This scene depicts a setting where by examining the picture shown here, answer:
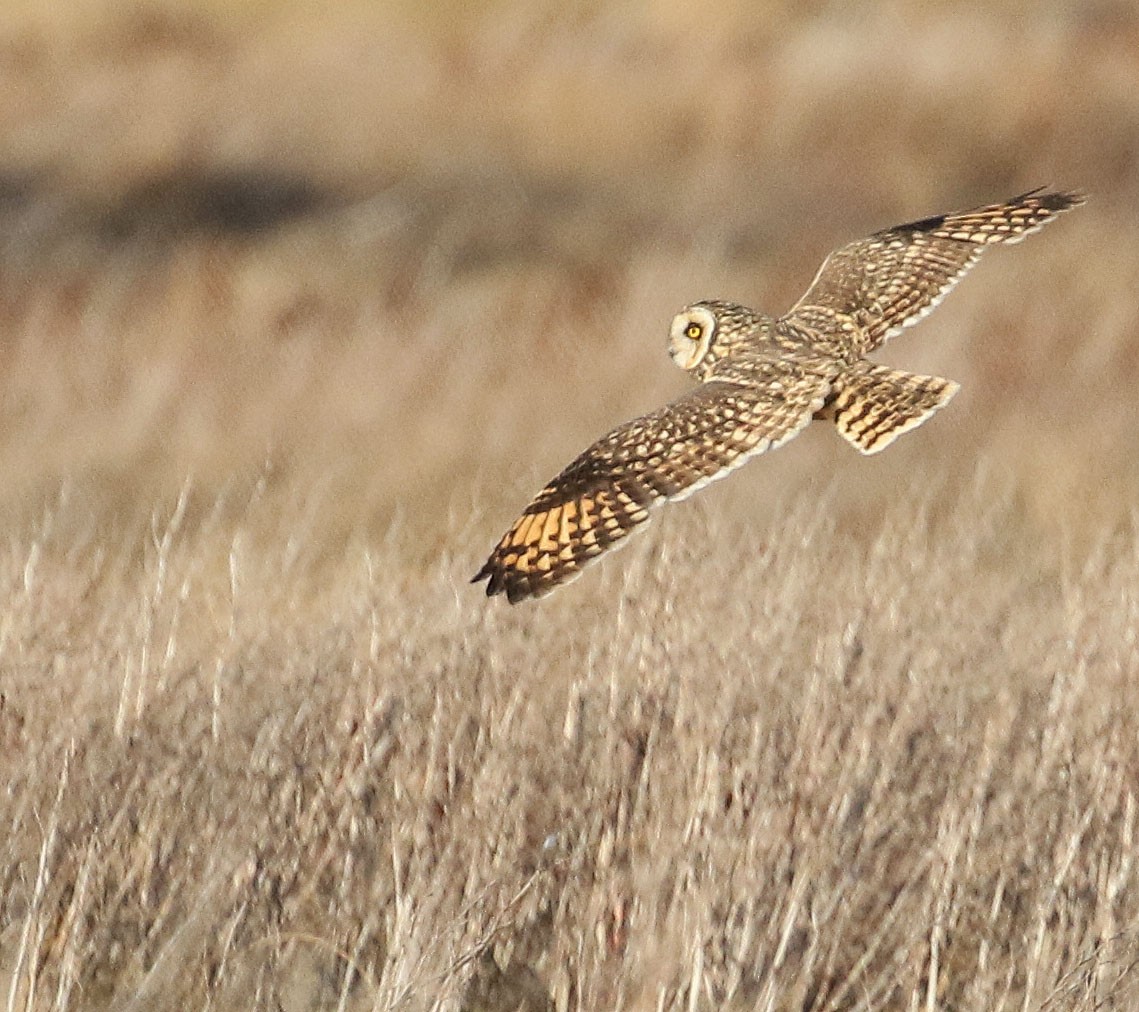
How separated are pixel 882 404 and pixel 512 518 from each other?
2.03 meters

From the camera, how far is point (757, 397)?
5047mm

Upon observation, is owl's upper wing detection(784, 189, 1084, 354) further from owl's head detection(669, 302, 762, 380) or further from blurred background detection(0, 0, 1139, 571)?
blurred background detection(0, 0, 1139, 571)

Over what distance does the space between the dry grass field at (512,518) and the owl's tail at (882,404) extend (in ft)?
0.68

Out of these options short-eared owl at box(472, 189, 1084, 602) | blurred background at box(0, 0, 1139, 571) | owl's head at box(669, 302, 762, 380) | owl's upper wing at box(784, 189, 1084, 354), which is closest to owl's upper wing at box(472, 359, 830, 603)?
short-eared owl at box(472, 189, 1084, 602)

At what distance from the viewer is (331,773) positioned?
179 inches

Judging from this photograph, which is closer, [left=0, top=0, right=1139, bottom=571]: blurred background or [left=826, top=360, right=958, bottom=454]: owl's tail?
[left=826, top=360, right=958, bottom=454]: owl's tail

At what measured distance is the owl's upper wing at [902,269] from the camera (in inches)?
224

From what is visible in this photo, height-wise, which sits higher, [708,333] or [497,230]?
[497,230]

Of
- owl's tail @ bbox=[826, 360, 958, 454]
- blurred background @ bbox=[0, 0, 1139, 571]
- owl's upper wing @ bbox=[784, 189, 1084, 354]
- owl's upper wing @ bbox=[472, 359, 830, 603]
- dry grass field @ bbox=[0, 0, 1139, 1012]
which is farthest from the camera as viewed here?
blurred background @ bbox=[0, 0, 1139, 571]

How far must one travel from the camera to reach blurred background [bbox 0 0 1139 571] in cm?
941

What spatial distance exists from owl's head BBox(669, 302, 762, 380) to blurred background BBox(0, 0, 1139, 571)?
1.28 m

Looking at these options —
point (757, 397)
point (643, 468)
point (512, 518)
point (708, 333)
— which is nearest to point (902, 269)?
point (708, 333)

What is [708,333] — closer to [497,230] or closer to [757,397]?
[757,397]

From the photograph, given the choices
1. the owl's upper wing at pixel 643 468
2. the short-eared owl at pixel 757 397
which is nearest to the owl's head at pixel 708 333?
the short-eared owl at pixel 757 397
